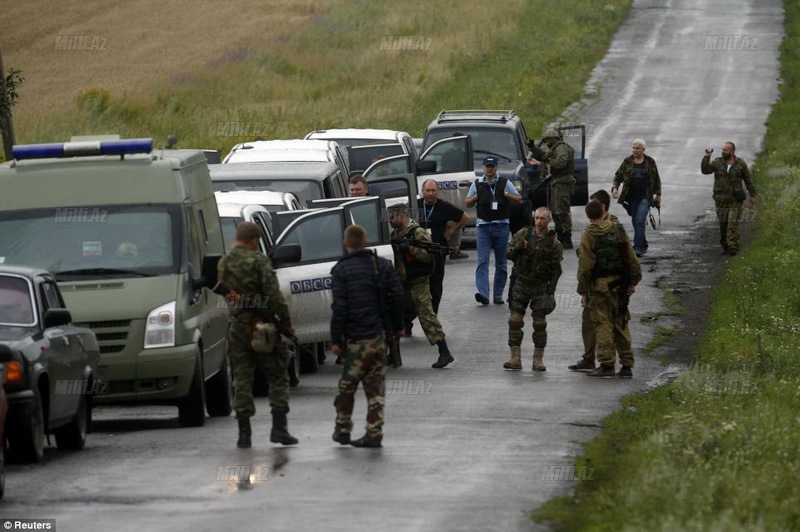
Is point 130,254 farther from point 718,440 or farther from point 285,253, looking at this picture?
point 718,440

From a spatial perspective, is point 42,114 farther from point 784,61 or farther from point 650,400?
point 650,400

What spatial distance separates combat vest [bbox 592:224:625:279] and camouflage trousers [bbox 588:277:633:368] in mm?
83

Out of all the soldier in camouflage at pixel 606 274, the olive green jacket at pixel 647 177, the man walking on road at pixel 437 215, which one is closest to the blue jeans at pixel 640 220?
the olive green jacket at pixel 647 177

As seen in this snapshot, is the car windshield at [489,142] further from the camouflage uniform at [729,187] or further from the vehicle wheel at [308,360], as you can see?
the vehicle wheel at [308,360]

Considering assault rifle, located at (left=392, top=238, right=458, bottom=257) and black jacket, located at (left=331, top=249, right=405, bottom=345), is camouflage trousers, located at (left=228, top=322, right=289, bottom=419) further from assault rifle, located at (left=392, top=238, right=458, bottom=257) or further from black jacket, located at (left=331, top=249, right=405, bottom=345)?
assault rifle, located at (left=392, top=238, right=458, bottom=257)

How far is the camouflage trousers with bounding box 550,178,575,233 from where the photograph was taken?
82.6 ft

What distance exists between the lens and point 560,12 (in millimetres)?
60406

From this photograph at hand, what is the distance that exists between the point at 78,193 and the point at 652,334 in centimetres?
797

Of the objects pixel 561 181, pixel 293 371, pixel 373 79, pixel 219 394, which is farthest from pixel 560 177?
pixel 373 79

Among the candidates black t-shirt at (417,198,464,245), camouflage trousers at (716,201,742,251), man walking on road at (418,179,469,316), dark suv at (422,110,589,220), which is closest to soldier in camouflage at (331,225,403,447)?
man walking on road at (418,179,469,316)

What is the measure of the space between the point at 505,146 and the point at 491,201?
580 centimetres

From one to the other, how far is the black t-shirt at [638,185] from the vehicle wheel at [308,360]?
9.02 metres

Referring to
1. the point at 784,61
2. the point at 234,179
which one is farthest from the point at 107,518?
the point at 784,61

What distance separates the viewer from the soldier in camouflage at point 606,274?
16234 mm
